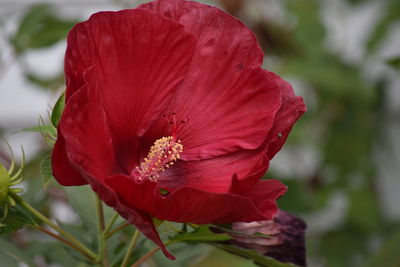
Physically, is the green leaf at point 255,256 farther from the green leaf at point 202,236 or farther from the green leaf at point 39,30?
the green leaf at point 39,30

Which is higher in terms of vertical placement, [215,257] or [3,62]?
[3,62]

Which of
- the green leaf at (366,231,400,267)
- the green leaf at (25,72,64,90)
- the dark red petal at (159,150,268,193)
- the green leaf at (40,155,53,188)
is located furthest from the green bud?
the green leaf at (25,72,64,90)

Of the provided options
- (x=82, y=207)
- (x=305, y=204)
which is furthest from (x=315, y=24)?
(x=82, y=207)

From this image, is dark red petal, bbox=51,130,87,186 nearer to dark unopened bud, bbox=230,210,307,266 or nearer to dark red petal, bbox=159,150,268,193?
dark red petal, bbox=159,150,268,193

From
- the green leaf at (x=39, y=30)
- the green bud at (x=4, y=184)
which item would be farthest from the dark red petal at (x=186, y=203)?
the green leaf at (x=39, y=30)

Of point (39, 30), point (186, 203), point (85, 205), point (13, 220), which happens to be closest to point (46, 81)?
point (39, 30)

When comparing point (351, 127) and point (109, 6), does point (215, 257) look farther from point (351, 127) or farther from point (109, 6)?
point (109, 6)
